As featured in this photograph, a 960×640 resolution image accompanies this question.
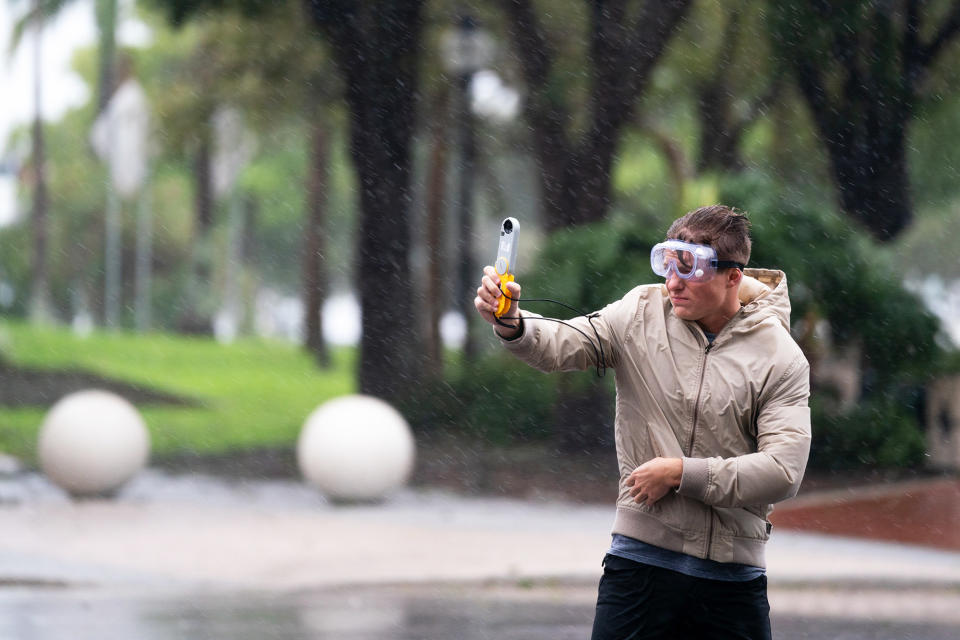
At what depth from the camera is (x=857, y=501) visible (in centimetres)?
1487

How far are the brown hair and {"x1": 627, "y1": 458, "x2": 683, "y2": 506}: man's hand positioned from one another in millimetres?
592

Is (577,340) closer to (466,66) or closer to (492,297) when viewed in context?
(492,297)

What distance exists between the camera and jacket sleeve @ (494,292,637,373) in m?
4.13

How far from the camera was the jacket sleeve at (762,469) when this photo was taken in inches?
149

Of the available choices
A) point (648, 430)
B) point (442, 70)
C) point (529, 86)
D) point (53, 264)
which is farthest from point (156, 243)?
point (648, 430)

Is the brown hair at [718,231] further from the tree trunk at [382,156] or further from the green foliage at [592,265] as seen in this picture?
the tree trunk at [382,156]

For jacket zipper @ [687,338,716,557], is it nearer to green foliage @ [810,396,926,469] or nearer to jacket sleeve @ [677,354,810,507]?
jacket sleeve @ [677,354,810,507]

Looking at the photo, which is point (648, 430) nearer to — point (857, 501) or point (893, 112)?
point (857, 501)

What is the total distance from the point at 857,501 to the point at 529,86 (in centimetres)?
779

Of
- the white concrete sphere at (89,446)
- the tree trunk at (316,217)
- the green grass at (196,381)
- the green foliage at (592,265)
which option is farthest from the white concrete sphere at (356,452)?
the tree trunk at (316,217)

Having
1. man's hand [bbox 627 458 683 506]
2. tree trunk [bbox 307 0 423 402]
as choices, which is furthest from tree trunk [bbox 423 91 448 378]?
man's hand [bbox 627 458 683 506]

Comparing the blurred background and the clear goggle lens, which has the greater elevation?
the blurred background

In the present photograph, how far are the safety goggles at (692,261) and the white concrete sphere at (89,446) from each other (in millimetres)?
11006

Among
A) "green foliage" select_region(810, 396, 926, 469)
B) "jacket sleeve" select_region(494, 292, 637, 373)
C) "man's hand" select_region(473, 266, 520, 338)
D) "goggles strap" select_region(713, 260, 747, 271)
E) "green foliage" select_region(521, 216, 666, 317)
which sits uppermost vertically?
"green foliage" select_region(521, 216, 666, 317)
